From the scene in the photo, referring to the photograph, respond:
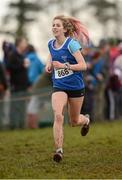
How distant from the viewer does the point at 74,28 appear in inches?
403

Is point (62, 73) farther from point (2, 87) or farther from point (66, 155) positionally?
point (2, 87)

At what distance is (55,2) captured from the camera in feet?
195

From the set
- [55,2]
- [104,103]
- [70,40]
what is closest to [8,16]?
[55,2]

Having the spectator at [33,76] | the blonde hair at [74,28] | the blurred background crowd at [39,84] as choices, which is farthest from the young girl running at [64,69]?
the spectator at [33,76]

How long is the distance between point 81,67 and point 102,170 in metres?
1.65

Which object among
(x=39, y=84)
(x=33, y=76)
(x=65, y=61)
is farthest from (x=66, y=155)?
(x=33, y=76)

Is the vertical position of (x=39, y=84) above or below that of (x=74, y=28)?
below

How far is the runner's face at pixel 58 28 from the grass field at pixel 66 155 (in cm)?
186

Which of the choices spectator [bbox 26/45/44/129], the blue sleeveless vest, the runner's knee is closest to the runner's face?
the blue sleeveless vest

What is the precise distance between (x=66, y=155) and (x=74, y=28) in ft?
6.60

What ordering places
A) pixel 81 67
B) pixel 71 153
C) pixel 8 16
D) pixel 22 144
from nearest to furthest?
pixel 81 67
pixel 71 153
pixel 22 144
pixel 8 16

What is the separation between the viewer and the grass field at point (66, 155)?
8508 mm

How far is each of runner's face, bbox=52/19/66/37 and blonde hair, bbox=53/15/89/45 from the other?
69mm

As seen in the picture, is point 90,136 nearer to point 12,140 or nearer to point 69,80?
point 12,140
